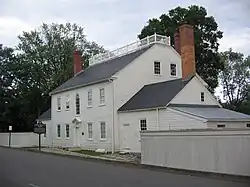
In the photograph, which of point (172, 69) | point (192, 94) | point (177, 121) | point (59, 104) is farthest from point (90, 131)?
point (177, 121)

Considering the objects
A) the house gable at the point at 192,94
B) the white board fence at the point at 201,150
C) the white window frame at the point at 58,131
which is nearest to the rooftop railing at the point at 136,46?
the house gable at the point at 192,94

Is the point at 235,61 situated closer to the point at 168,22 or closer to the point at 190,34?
the point at 168,22

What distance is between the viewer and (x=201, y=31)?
5475cm

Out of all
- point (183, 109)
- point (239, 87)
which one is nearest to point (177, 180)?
point (183, 109)

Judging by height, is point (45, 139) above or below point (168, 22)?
below

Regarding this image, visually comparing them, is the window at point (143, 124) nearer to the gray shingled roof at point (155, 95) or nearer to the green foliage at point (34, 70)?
the gray shingled roof at point (155, 95)

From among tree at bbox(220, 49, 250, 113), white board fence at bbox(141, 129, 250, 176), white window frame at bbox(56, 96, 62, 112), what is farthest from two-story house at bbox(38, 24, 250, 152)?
tree at bbox(220, 49, 250, 113)

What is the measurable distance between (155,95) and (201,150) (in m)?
15.9

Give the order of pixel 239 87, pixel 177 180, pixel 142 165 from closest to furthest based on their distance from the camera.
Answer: pixel 177 180
pixel 142 165
pixel 239 87

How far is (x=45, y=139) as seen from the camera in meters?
51.5

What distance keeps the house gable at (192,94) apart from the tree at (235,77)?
37.2 meters

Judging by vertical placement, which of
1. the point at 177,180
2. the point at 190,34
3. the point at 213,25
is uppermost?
the point at 213,25

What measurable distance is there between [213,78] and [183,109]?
2436 cm

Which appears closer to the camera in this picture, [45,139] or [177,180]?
[177,180]
